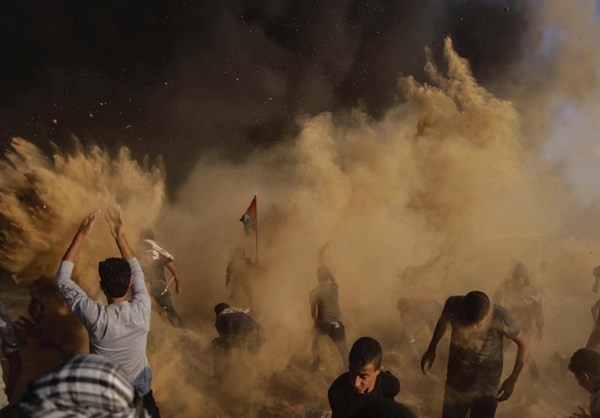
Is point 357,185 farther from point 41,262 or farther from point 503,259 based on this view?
point 41,262

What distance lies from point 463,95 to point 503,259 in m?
3.67

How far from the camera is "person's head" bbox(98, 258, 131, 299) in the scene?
97.3 inches

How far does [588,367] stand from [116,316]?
2891mm

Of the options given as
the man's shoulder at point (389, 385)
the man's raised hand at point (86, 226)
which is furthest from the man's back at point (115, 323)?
the man's shoulder at point (389, 385)

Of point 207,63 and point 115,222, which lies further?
point 207,63

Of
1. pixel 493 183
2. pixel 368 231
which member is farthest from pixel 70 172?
pixel 493 183

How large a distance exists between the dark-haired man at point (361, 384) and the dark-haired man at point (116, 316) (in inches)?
46.5

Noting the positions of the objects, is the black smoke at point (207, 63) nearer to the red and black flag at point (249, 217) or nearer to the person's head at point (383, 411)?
the red and black flag at point (249, 217)

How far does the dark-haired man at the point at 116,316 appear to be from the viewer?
243cm

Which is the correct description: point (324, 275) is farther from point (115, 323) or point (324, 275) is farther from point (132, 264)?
point (115, 323)

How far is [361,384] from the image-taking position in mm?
2346

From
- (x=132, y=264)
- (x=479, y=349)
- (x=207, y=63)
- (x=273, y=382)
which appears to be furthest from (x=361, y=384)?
(x=207, y=63)

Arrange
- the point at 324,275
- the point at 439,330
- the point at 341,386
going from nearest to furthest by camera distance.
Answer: the point at 341,386, the point at 439,330, the point at 324,275

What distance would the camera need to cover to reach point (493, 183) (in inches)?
372
